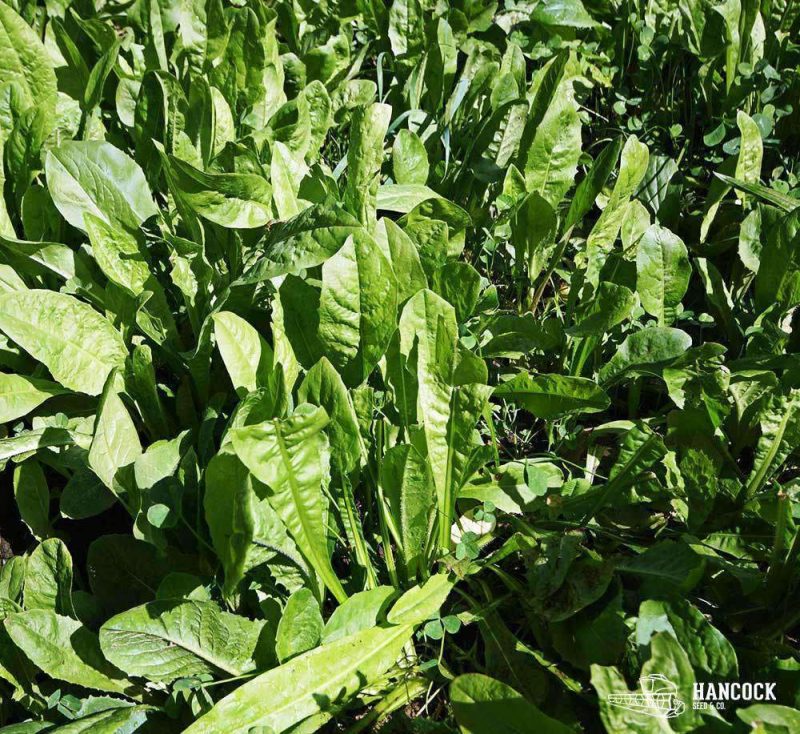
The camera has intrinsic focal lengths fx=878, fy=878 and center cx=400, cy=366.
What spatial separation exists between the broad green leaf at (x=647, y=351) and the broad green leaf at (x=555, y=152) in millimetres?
425

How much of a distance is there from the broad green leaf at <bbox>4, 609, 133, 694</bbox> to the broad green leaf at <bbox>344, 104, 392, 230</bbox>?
943 millimetres

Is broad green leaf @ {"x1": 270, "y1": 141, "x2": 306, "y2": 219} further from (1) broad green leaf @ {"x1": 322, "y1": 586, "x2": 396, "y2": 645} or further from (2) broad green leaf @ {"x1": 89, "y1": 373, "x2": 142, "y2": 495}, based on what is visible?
(1) broad green leaf @ {"x1": 322, "y1": 586, "x2": 396, "y2": 645}

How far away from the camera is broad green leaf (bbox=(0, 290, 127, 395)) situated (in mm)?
1739

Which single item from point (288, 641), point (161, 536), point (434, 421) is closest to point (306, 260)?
point (434, 421)

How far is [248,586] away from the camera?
1.57m

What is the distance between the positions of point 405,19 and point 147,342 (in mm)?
1321

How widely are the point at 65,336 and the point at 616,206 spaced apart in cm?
126

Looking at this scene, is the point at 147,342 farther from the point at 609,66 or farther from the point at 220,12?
the point at 609,66

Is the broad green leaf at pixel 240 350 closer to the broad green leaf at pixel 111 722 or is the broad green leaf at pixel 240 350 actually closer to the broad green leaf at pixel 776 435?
the broad green leaf at pixel 111 722

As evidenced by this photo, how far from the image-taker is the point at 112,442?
1.60 m

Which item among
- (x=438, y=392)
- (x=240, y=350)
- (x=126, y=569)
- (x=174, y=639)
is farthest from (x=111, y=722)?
(x=438, y=392)

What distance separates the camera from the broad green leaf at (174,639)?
1.42 meters

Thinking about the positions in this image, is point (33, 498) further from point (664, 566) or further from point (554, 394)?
point (664, 566)

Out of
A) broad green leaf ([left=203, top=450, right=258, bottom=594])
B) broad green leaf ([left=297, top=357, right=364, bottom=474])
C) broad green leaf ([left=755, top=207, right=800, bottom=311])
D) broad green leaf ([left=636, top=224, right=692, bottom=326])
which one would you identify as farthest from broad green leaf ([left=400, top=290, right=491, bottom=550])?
broad green leaf ([left=755, top=207, right=800, bottom=311])
